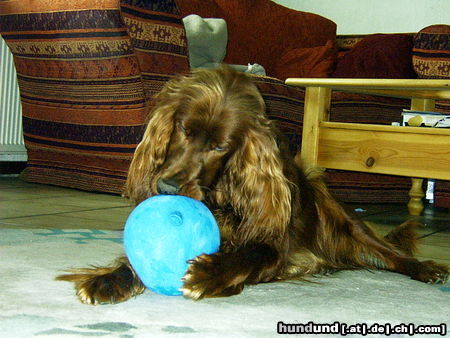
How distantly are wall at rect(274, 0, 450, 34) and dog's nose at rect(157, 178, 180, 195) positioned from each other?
4.31 meters

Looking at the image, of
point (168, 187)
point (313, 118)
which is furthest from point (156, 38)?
point (168, 187)

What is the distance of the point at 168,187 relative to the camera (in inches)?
65.2

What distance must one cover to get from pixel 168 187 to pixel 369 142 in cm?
177

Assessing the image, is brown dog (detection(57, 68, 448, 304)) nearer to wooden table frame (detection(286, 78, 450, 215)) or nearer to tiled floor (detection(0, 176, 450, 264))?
tiled floor (detection(0, 176, 450, 264))

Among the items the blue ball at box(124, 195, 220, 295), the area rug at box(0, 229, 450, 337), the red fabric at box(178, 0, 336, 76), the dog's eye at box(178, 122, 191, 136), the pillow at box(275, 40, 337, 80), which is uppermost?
the red fabric at box(178, 0, 336, 76)

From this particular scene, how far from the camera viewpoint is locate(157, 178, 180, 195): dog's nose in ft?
5.43

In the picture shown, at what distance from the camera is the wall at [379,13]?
543cm

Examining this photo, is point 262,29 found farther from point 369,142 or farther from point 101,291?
point 101,291

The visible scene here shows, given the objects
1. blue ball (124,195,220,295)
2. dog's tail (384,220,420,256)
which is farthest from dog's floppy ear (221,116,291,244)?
dog's tail (384,220,420,256)

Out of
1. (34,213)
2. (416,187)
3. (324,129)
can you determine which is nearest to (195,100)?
(34,213)


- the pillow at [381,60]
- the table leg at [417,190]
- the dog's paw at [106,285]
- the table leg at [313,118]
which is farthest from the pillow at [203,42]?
the dog's paw at [106,285]

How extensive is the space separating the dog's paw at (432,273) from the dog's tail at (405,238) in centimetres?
26

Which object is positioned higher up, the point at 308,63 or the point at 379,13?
the point at 379,13

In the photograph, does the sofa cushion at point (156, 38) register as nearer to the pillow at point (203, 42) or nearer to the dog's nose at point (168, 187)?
the pillow at point (203, 42)
